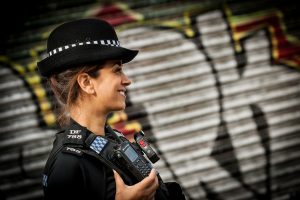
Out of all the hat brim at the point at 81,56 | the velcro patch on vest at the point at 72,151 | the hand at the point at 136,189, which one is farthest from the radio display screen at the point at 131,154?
the hat brim at the point at 81,56

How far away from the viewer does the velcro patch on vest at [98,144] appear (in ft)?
6.43

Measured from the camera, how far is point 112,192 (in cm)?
182

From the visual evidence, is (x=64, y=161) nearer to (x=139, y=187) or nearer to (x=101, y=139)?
(x=101, y=139)

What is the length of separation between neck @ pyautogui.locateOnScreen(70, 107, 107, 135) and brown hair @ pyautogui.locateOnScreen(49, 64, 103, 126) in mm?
68

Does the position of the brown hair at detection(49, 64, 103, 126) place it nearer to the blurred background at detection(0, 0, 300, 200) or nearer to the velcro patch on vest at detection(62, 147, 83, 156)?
the velcro patch on vest at detection(62, 147, 83, 156)

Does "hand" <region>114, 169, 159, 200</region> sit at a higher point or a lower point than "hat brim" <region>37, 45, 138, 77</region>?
lower

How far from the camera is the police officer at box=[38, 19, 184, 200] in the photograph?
5.93ft

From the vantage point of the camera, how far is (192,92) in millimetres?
4582

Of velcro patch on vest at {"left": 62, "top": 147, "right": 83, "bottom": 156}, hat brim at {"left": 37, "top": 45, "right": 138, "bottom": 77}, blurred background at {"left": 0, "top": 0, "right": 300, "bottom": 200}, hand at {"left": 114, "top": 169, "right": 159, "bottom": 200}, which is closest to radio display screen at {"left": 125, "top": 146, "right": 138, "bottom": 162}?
hand at {"left": 114, "top": 169, "right": 159, "bottom": 200}

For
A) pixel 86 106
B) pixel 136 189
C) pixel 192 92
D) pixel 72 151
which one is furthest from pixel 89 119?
pixel 192 92

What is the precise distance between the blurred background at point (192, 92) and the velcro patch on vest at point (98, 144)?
2.43 m

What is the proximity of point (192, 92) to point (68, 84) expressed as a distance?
270 centimetres

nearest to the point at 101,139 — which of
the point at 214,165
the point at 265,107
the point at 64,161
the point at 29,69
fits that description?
the point at 64,161

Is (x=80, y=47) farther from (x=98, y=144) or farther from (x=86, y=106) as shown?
(x=98, y=144)
